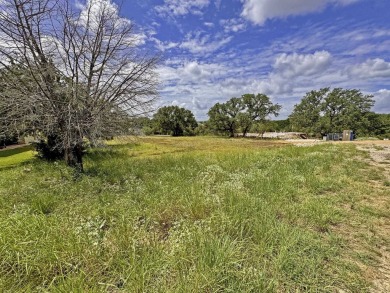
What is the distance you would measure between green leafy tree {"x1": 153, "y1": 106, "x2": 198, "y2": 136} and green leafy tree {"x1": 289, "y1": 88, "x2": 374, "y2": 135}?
2986cm

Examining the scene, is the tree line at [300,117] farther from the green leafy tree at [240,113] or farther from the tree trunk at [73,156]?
the tree trunk at [73,156]

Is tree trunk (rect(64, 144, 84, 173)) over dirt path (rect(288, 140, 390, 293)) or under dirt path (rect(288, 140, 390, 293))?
over

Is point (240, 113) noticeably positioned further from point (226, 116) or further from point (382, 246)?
point (382, 246)

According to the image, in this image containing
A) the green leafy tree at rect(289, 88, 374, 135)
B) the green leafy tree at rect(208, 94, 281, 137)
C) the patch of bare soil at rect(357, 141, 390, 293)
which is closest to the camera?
the patch of bare soil at rect(357, 141, 390, 293)

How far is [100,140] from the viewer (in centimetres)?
910

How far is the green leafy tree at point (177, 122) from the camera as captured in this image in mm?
63006

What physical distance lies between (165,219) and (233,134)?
2230 inches

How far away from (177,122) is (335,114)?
39.2 m

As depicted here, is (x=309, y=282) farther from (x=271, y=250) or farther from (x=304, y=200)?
(x=304, y=200)

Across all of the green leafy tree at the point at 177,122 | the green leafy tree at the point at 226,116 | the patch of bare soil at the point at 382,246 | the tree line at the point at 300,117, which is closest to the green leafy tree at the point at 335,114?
the tree line at the point at 300,117

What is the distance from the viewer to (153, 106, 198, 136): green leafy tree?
207ft

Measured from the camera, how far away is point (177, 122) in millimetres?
63625

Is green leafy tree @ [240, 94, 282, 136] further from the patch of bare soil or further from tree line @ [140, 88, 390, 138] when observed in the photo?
the patch of bare soil

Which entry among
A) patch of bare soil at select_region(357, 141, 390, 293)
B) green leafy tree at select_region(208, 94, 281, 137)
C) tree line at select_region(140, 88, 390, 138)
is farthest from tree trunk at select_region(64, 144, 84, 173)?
green leafy tree at select_region(208, 94, 281, 137)
